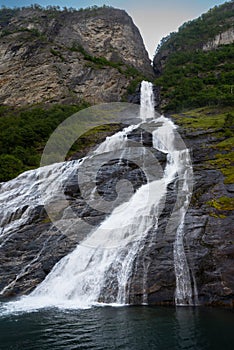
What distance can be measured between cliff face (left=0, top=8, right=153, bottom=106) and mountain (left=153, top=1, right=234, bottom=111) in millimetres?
8660

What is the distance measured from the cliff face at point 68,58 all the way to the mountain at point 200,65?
8.66 meters

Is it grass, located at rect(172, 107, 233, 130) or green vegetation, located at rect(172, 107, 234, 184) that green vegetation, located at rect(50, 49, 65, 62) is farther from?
green vegetation, located at rect(172, 107, 234, 184)

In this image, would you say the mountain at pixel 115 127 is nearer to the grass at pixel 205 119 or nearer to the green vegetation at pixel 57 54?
the grass at pixel 205 119

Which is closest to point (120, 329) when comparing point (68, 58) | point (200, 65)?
point (68, 58)

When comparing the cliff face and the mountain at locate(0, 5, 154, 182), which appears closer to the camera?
the mountain at locate(0, 5, 154, 182)

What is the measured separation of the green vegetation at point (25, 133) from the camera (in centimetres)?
3547

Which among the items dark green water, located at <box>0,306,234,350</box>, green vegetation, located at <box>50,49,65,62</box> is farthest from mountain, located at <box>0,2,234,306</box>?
dark green water, located at <box>0,306,234,350</box>

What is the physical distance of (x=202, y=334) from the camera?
9.66 metres

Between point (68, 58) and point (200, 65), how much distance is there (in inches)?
1072

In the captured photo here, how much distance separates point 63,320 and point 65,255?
18.9 ft

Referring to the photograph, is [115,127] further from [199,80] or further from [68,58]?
[68,58]

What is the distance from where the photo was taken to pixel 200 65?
6875cm

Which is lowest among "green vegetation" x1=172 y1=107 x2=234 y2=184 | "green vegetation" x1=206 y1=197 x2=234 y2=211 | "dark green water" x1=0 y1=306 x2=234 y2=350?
"dark green water" x1=0 y1=306 x2=234 y2=350

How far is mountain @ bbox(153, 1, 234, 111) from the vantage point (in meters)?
55.6
